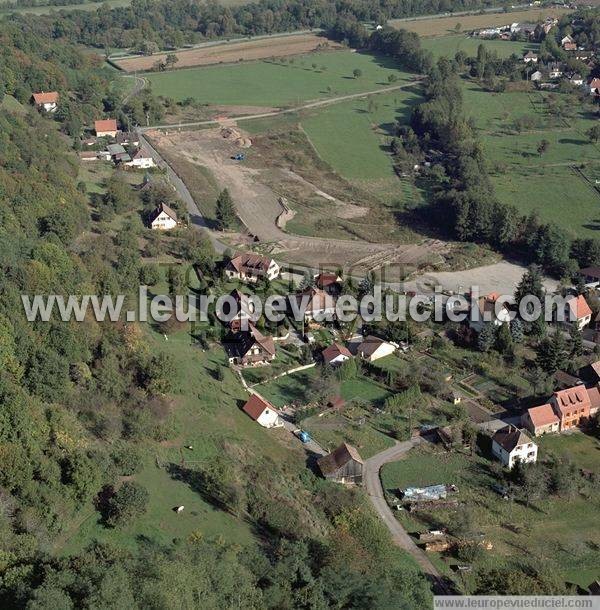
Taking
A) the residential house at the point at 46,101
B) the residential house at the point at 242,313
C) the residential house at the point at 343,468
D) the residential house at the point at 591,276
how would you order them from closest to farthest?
1. the residential house at the point at 343,468
2. the residential house at the point at 242,313
3. the residential house at the point at 591,276
4. the residential house at the point at 46,101

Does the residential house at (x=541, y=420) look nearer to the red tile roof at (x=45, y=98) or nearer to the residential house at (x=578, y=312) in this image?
the residential house at (x=578, y=312)

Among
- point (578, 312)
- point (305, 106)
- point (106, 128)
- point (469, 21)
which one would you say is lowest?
point (578, 312)

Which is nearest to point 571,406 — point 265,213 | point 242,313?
point 242,313

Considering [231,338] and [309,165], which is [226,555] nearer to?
[231,338]

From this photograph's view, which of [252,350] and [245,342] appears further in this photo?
[245,342]

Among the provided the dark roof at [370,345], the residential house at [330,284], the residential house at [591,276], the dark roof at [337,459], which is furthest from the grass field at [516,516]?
the residential house at [591,276]

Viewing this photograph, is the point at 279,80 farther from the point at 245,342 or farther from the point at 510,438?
the point at 510,438

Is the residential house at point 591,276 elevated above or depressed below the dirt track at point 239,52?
below

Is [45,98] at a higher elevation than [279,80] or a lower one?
higher

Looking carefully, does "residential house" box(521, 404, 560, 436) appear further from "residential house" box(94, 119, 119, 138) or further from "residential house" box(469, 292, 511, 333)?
"residential house" box(94, 119, 119, 138)
